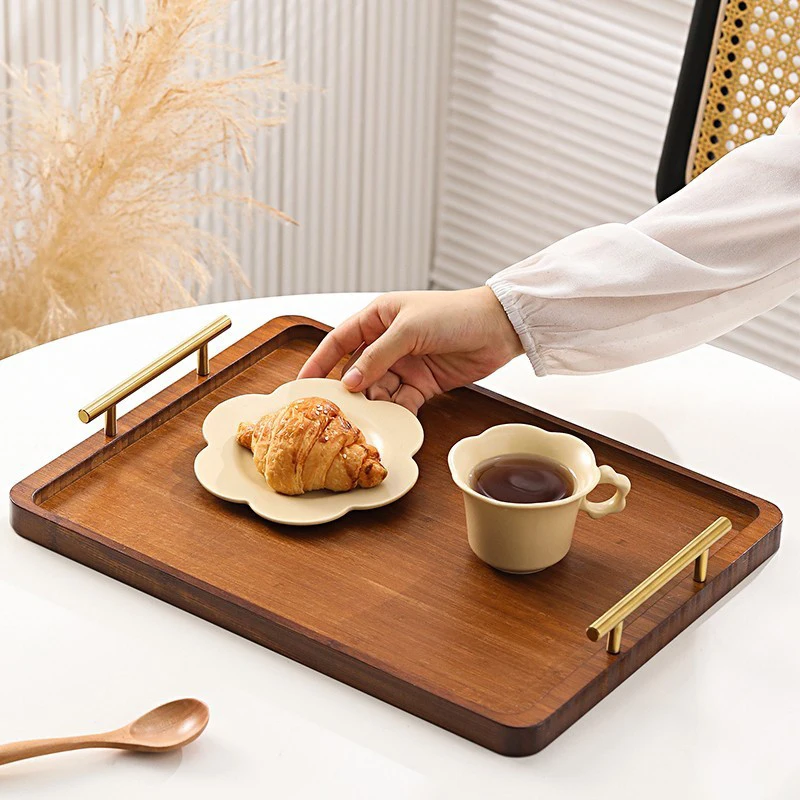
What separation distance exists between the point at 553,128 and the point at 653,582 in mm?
2157

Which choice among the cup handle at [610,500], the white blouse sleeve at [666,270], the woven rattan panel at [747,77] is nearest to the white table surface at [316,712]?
the cup handle at [610,500]

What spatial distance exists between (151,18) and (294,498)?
1.13 metres

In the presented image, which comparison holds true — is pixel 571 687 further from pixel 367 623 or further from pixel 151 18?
A: pixel 151 18

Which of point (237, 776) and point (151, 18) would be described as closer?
point (237, 776)

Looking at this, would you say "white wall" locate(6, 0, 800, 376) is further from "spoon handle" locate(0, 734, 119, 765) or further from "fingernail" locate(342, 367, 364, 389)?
"spoon handle" locate(0, 734, 119, 765)

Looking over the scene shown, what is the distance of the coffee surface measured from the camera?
119 centimetres

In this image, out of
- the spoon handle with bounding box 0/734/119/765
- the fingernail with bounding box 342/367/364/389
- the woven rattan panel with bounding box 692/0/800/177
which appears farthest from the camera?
the woven rattan panel with bounding box 692/0/800/177

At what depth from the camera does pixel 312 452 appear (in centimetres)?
124

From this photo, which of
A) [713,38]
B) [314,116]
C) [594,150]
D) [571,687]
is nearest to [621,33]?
[594,150]

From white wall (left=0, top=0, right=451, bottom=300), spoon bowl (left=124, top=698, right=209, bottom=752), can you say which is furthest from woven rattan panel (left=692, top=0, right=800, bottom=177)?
spoon bowl (left=124, top=698, right=209, bottom=752)

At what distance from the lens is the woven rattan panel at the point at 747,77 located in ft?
6.16

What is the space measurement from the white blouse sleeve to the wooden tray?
0.10m

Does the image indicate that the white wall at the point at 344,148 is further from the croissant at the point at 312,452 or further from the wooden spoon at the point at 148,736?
the wooden spoon at the point at 148,736

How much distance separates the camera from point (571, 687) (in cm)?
107
